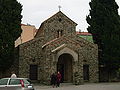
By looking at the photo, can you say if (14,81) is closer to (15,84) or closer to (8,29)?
(15,84)

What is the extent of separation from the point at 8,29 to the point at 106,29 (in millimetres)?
13470

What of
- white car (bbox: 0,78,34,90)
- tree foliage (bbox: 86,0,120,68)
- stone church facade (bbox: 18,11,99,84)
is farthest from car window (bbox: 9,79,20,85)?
tree foliage (bbox: 86,0,120,68)

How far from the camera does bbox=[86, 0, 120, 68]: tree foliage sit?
102 feet

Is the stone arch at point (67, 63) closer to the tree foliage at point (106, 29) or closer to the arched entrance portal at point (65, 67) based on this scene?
the arched entrance portal at point (65, 67)

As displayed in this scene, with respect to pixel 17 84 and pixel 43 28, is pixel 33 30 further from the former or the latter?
pixel 17 84

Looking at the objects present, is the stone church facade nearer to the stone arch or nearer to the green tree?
the stone arch

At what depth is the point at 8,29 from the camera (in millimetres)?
27844

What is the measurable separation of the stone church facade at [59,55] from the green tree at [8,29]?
6.96 feet

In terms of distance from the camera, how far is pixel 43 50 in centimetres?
2984

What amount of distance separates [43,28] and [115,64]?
11102 mm

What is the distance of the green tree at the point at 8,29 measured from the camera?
27.2 m

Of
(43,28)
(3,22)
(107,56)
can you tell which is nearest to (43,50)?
(43,28)

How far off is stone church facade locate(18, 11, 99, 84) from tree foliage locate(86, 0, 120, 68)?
1.58 metres

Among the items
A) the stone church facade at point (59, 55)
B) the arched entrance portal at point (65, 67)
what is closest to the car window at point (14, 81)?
the stone church facade at point (59, 55)
